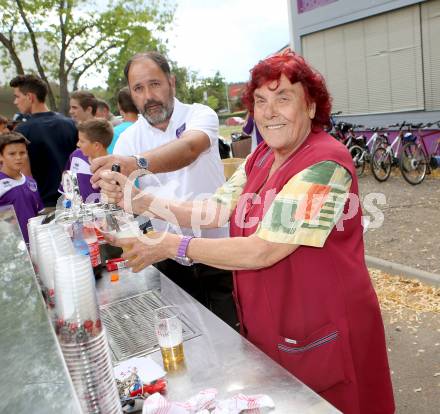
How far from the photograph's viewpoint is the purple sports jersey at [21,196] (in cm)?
444

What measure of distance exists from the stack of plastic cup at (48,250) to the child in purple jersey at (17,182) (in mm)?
3156

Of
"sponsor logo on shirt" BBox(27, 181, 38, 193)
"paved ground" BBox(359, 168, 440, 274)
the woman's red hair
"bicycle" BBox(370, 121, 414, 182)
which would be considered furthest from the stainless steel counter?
"bicycle" BBox(370, 121, 414, 182)

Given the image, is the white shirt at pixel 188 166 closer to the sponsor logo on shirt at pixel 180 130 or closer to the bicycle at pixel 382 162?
the sponsor logo on shirt at pixel 180 130

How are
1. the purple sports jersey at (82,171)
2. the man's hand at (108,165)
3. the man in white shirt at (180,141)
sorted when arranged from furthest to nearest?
the purple sports jersey at (82,171) < the man in white shirt at (180,141) < the man's hand at (108,165)

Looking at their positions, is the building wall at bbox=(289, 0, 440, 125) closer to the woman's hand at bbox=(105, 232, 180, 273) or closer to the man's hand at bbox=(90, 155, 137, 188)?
the man's hand at bbox=(90, 155, 137, 188)

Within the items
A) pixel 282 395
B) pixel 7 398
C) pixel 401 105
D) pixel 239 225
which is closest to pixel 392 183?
pixel 401 105

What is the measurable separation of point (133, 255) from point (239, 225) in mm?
486

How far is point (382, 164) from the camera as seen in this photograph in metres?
10.0

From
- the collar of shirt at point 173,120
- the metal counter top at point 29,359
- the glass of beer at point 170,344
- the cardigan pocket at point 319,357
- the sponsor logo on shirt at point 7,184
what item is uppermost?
the collar of shirt at point 173,120

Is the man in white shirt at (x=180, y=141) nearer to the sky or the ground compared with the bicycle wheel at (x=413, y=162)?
nearer to the sky

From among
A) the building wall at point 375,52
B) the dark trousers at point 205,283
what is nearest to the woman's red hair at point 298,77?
the dark trousers at point 205,283

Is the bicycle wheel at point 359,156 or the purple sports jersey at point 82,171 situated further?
the bicycle wheel at point 359,156

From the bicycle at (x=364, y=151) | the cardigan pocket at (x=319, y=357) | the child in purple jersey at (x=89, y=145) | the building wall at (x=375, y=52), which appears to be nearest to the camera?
the cardigan pocket at (x=319, y=357)

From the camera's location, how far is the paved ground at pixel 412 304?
3.23 m
